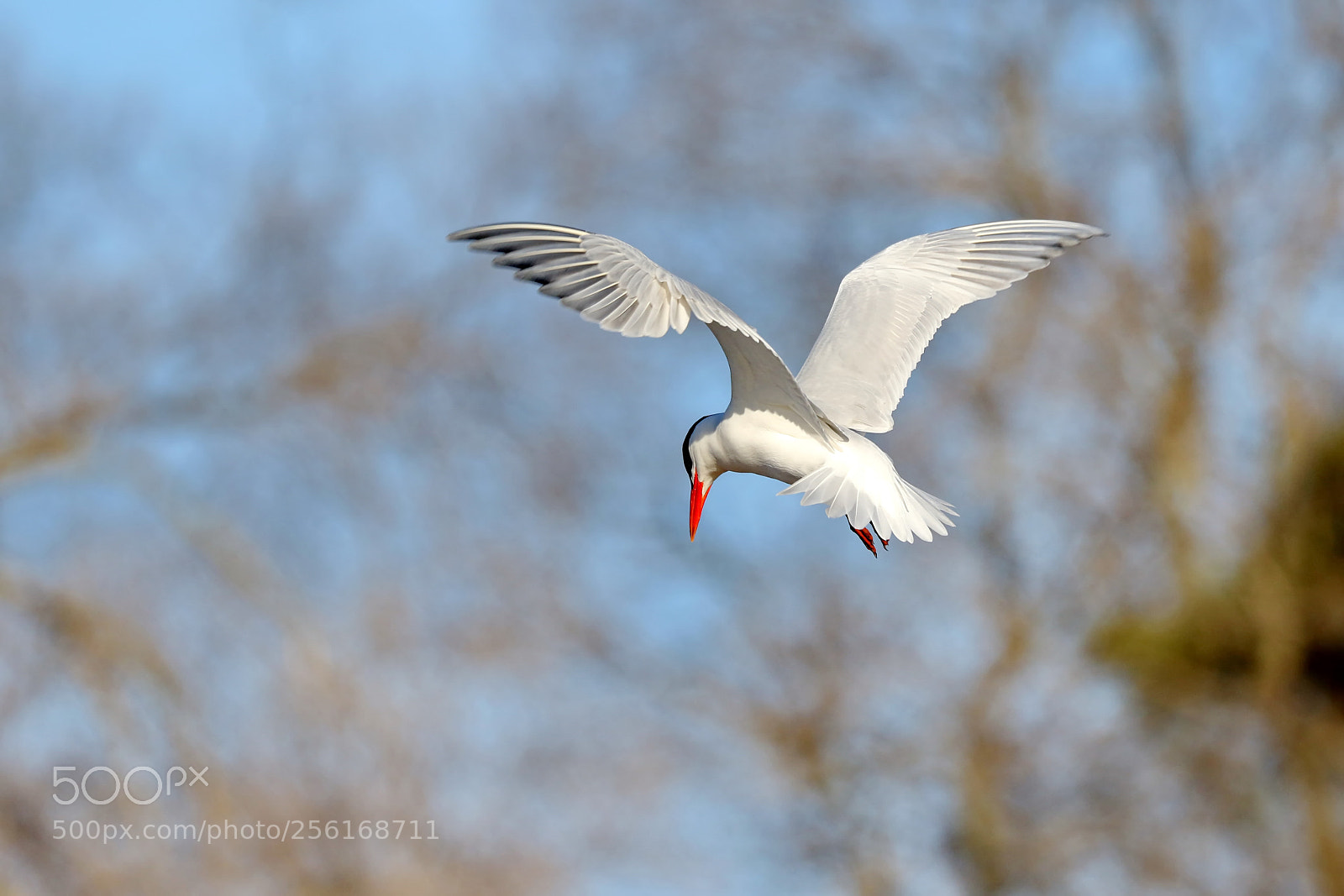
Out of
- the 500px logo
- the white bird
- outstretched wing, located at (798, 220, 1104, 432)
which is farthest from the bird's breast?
the 500px logo

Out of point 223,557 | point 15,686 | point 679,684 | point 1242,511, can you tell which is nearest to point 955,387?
point 1242,511

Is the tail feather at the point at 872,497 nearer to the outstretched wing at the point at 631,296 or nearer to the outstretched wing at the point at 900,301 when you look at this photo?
the outstretched wing at the point at 631,296

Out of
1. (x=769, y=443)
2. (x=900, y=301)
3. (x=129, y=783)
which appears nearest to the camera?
(x=769, y=443)

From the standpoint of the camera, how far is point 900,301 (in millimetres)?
3486

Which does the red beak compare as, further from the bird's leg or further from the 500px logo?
the 500px logo

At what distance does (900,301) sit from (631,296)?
0.94m

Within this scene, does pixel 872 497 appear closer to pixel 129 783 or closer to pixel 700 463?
pixel 700 463

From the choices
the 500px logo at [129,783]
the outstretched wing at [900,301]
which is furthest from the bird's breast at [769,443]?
the 500px logo at [129,783]

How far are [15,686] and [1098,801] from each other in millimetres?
5647

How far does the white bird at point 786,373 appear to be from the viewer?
8.82 feet

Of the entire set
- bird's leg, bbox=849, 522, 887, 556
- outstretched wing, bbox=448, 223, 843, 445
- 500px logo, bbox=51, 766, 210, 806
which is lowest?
500px logo, bbox=51, 766, 210, 806

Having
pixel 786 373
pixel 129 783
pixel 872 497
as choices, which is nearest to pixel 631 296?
pixel 786 373

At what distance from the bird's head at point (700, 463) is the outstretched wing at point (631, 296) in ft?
0.29

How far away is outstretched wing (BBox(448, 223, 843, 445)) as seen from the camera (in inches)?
104
